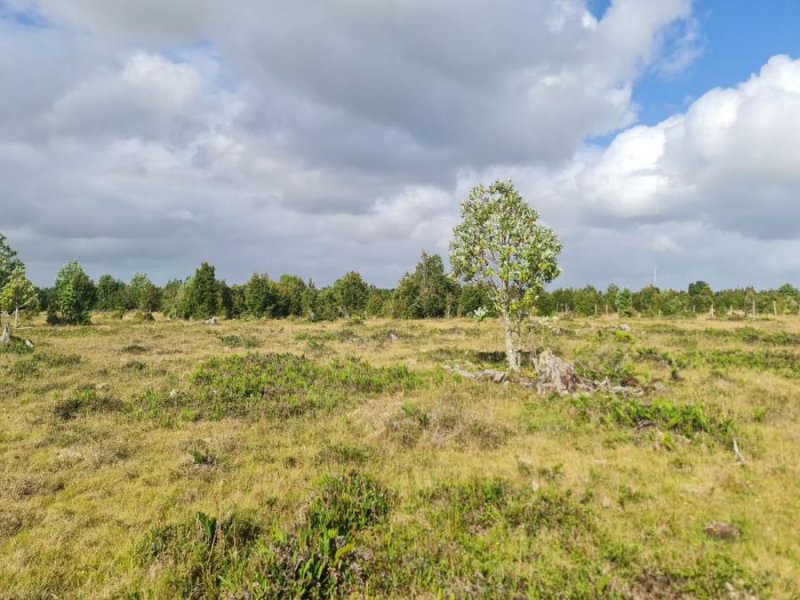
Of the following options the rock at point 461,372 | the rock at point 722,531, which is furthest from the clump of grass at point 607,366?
the rock at point 722,531

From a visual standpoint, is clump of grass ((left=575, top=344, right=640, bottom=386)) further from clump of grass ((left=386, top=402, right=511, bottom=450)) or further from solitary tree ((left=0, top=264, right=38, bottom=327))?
solitary tree ((left=0, top=264, right=38, bottom=327))

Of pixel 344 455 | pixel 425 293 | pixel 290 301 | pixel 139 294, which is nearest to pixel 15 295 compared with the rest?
pixel 344 455

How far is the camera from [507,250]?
20984mm

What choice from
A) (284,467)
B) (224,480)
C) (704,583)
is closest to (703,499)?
(704,583)

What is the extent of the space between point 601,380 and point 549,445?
784 centimetres

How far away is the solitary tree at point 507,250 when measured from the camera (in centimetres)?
2070

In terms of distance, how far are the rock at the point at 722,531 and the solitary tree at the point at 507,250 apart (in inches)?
527

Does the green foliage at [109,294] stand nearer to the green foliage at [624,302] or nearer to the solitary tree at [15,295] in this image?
the solitary tree at [15,295]

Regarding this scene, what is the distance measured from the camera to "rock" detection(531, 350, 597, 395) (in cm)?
1606

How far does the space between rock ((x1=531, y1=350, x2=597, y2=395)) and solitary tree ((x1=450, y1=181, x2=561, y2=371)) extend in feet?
10.9

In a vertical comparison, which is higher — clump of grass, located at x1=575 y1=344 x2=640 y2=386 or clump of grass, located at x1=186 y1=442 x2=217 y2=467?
clump of grass, located at x1=575 y1=344 x2=640 y2=386

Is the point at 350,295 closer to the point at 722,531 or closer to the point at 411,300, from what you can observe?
the point at 411,300

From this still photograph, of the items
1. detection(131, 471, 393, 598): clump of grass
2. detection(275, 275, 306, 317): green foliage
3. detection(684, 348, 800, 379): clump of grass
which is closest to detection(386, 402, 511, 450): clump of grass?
detection(131, 471, 393, 598): clump of grass

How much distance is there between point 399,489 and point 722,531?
5476 millimetres
